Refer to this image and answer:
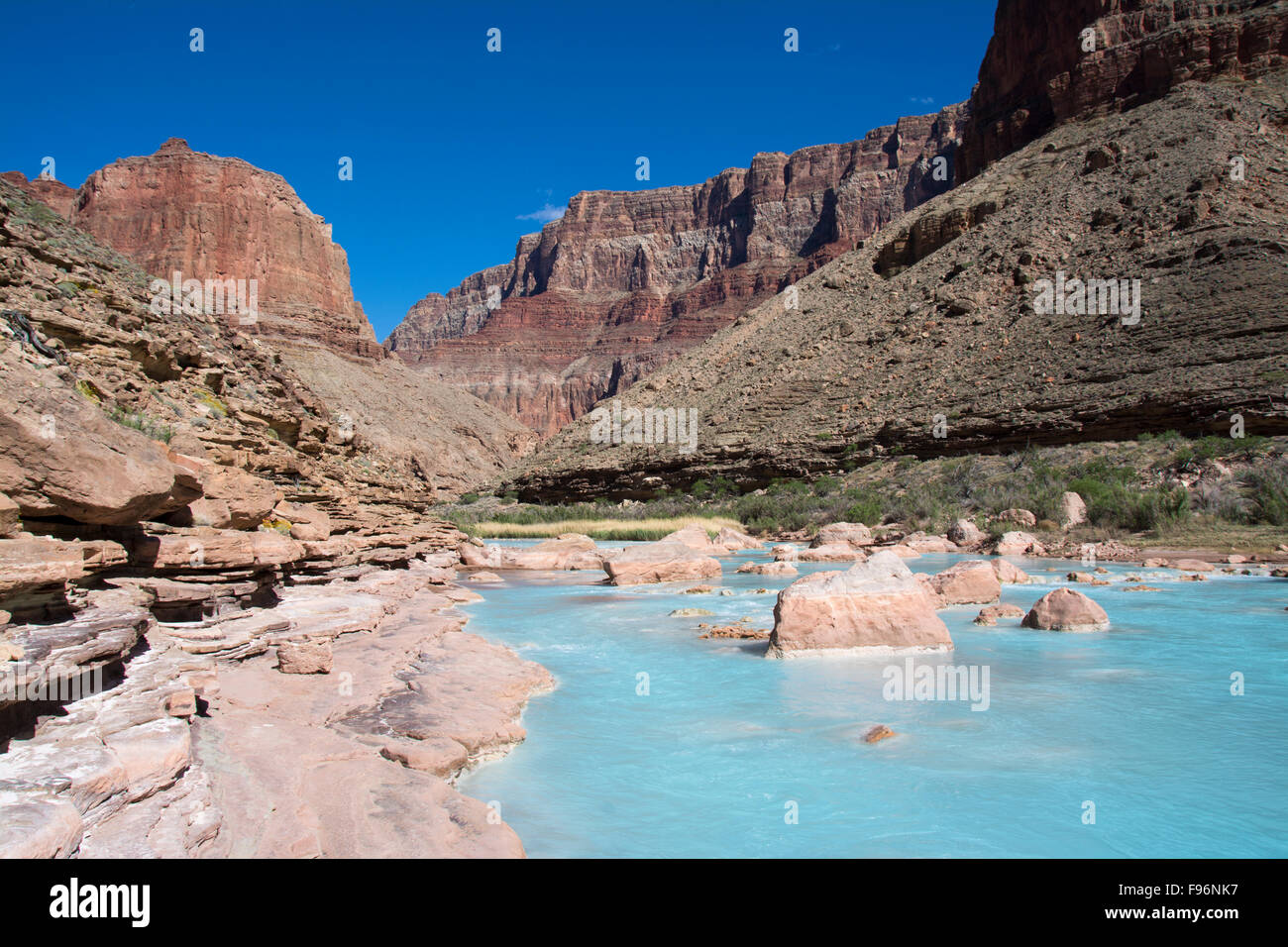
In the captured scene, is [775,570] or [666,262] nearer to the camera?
[775,570]

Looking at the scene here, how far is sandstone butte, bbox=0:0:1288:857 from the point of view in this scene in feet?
12.8

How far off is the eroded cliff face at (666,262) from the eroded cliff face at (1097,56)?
164 ft

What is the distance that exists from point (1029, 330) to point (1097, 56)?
2437 centimetres

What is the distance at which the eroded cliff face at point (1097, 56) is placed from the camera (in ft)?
135

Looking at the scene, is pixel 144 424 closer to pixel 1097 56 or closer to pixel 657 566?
pixel 657 566

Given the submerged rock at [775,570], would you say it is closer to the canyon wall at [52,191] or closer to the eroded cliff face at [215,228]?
the eroded cliff face at [215,228]

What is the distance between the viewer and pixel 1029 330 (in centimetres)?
3497

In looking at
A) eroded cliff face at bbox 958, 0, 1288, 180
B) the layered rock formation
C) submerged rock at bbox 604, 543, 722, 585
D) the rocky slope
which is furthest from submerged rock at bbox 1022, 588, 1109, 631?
eroded cliff face at bbox 958, 0, 1288, 180

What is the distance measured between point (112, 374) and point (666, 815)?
8.16 metres

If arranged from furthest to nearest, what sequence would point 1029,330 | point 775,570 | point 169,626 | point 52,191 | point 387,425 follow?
point 52,191, point 387,425, point 1029,330, point 775,570, point 169,626

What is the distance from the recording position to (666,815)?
15.7 feet

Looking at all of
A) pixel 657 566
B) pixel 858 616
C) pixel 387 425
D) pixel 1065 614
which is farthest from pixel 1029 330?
pixel 387 425
